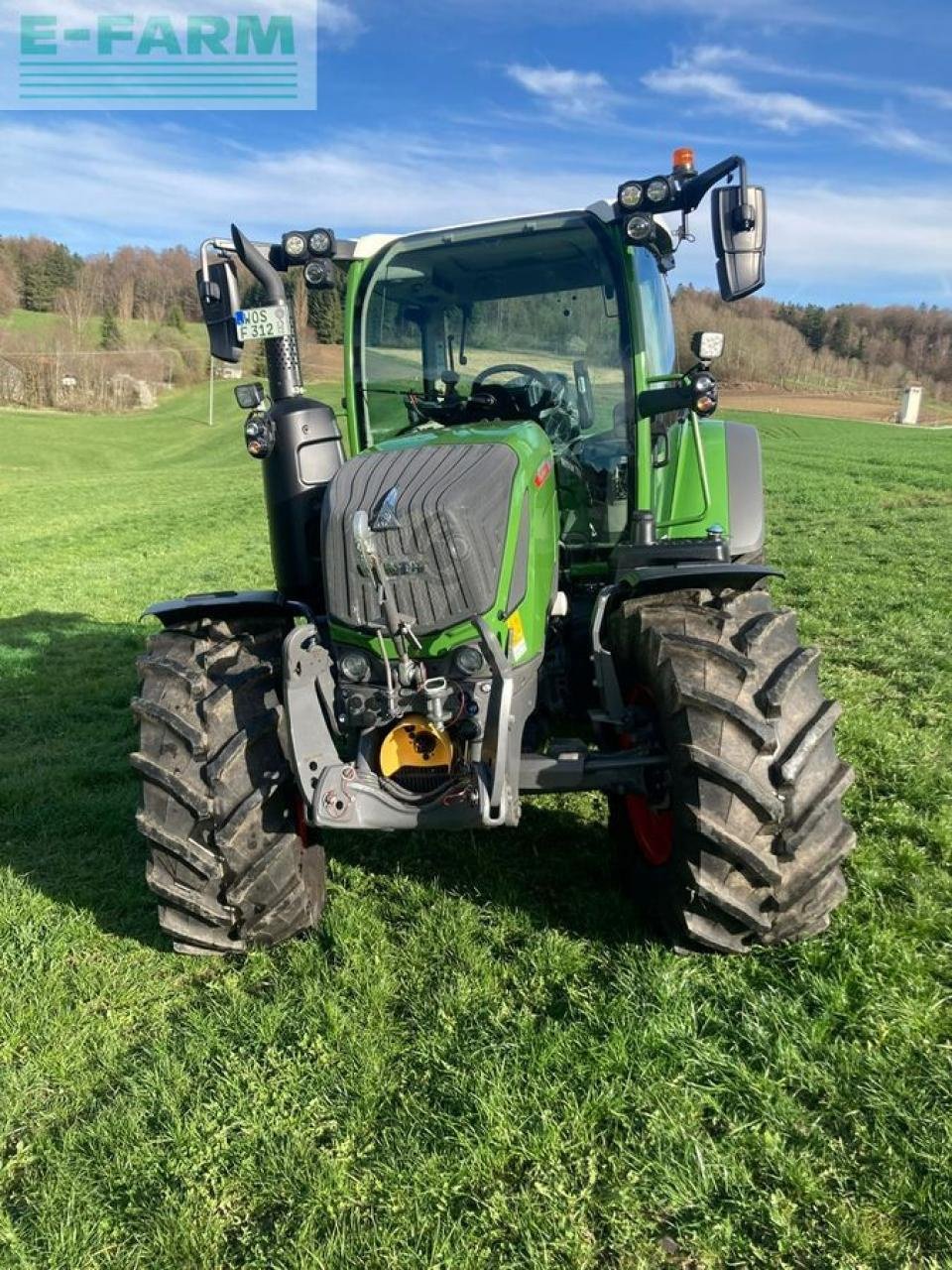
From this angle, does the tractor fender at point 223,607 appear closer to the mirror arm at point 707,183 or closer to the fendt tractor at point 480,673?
the fendt tractor at point 480,673

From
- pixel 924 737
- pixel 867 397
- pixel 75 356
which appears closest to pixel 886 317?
pixel 867 397

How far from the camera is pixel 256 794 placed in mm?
3025

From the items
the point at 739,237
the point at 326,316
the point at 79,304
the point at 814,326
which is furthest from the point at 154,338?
the point at 739,237

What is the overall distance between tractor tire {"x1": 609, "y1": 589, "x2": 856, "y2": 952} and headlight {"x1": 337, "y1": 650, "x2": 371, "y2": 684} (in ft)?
2.88

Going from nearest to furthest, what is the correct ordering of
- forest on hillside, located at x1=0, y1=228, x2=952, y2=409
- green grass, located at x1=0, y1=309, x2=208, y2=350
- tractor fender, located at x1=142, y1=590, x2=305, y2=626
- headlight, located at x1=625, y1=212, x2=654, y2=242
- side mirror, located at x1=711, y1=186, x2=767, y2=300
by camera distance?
side mirror, located at x1=711, y1=186, x2=767, y2=300 → tractor fender, located at x1=142, y1=590, x2=305, y2=626 → headlight, located at x1=625, y1=212, x2=654, y2=242 → forest on hillside, located at x1=0, y1=228, x2=952, y2=409 → green grass, located at x1=0, y1=309, x2=208, y2=350

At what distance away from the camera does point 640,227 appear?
140 inches

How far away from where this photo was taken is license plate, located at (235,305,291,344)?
12.1 feet

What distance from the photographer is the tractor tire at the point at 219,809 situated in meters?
3.03

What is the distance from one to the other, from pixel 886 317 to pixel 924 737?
69551 mm

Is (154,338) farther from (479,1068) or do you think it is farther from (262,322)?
(479,1068)

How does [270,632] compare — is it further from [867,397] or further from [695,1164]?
[867,397]

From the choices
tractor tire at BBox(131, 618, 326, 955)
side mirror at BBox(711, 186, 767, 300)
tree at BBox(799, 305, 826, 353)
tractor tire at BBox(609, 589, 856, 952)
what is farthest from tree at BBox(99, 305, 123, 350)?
tractor tire at BBox(609, 589, 856, 952)

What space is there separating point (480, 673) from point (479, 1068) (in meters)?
1.11

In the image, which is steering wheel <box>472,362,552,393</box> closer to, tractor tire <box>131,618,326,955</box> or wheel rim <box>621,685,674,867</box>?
wheel rim <box>621,685,674,867</box>
